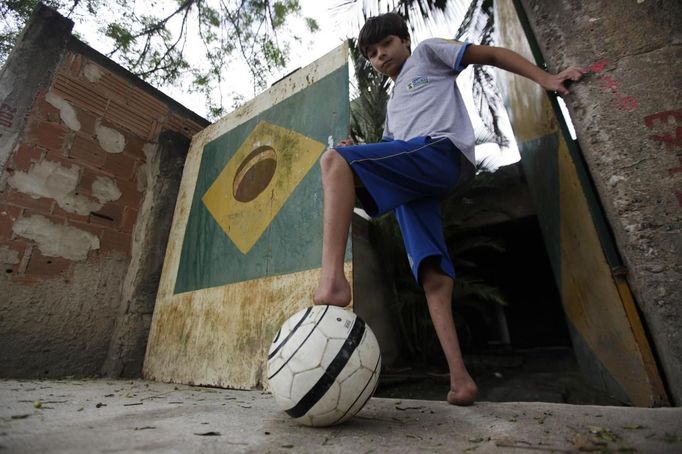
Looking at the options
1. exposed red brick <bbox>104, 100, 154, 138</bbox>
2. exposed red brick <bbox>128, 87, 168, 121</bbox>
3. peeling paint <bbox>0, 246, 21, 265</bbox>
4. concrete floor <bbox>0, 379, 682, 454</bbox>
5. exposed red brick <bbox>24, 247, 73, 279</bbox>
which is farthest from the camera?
exposed red brick <bbox>128, 87, 168, 121</bbox>

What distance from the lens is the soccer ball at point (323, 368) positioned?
1011 millimetres

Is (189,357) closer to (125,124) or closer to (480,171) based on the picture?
(125,124)

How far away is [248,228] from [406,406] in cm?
192

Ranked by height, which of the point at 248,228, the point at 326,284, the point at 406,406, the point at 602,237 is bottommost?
the point at 406,406

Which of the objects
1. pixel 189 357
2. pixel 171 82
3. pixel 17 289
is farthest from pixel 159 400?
pixel 171 82

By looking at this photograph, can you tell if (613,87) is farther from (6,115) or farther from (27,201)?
(6,115)

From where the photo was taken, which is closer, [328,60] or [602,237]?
[602,237]

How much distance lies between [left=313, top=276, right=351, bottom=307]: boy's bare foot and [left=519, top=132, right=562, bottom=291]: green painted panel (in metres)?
1.64

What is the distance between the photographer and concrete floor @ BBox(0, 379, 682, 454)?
83 cm

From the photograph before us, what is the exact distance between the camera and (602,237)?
1548 mm

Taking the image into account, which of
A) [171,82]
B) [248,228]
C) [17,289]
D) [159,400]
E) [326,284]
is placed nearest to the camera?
[326,284]

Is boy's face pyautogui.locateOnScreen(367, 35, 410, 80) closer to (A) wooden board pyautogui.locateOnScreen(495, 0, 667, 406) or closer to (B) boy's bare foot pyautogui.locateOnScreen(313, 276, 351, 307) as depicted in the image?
(A) wooden board pyautogui.locateOnScreen(495, 0, 667, 406)

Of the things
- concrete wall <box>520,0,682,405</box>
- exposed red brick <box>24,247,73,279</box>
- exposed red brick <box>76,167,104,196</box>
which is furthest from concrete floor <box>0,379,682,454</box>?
exposed red brick <box>76,167,104,196</box>

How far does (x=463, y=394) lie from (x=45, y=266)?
3.33 metres
